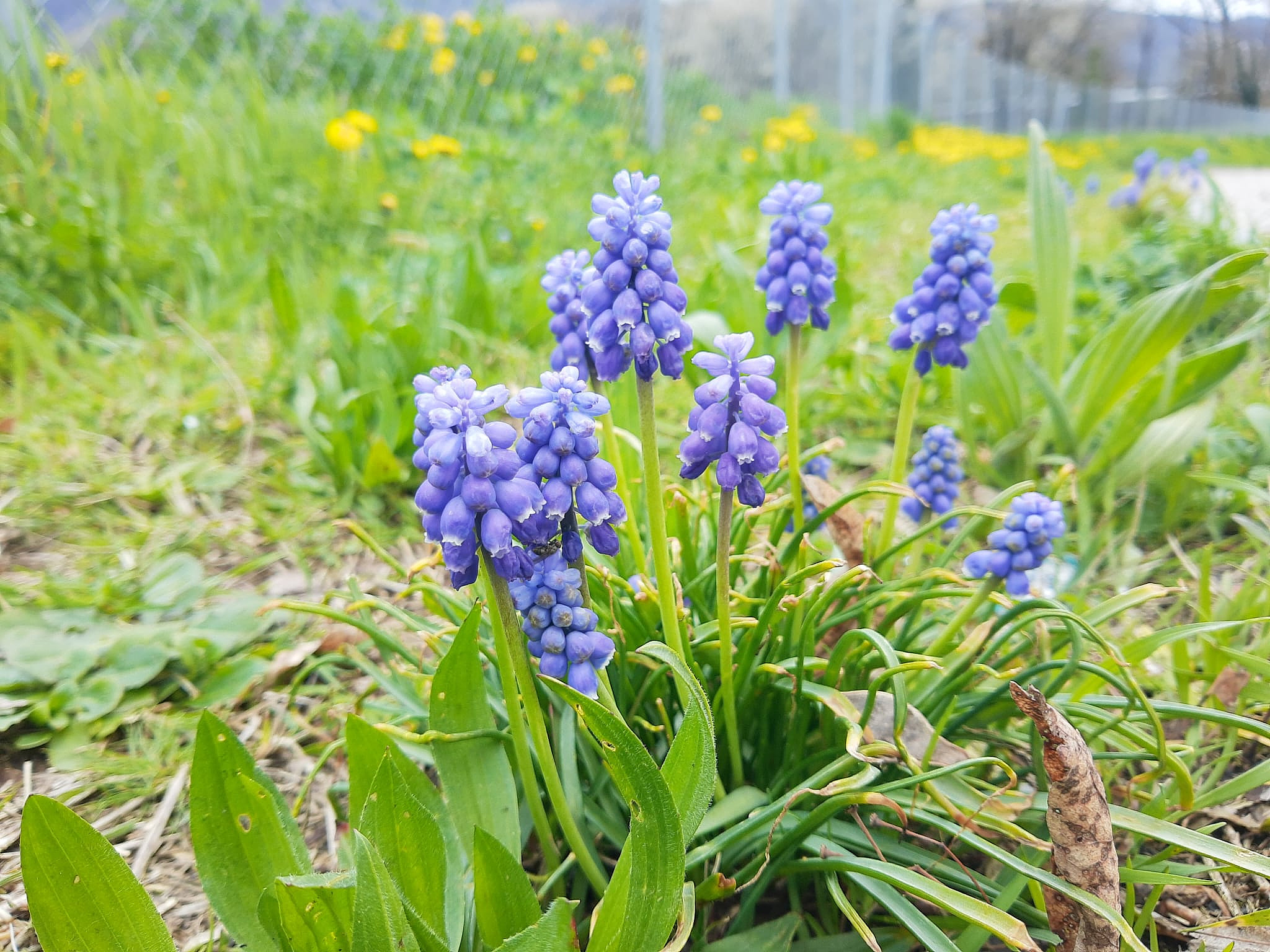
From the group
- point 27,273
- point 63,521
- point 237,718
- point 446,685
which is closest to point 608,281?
point 446,685

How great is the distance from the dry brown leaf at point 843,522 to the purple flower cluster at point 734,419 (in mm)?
869

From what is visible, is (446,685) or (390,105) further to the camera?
(390,105)

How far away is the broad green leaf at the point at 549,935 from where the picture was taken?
51.2 inches

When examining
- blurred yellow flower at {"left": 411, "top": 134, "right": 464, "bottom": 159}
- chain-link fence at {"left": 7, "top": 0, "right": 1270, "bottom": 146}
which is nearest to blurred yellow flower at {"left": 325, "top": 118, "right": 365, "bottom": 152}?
blurred yellow flower at {"left": 411, "top": 134, "right": 464, "bottom": 159}

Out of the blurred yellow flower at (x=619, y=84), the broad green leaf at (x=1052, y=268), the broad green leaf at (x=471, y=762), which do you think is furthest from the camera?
the blurred yellow flower at (x=619, y=84)

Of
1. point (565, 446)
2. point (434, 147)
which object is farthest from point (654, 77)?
point (565, 446)

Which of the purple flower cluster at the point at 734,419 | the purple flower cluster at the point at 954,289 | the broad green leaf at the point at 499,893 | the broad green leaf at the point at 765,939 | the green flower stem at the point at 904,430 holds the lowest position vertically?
the broad green leaf at the point at 765,939

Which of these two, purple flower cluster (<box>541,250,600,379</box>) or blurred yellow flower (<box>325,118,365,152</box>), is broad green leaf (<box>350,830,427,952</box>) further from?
blurred yellow flower (<box>325,118,365,152</box>)

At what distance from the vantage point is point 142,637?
8.25 feet

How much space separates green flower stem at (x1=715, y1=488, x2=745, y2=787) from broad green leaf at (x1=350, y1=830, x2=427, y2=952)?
2.34ft

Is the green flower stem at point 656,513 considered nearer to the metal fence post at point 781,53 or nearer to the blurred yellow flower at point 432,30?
the blurred yellow flower at point 432,30

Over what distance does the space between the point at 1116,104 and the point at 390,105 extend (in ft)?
46.1

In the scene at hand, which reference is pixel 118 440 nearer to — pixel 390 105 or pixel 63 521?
pixel 63 521

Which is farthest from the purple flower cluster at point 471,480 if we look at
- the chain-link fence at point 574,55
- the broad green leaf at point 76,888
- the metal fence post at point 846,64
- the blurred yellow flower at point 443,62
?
the metal fence post at point 846,64
